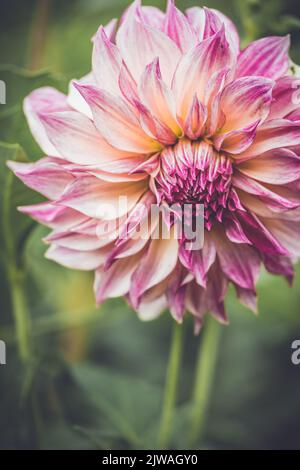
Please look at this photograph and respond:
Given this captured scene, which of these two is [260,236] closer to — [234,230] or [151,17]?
[234,230]

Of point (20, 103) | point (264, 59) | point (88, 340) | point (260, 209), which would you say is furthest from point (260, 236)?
point (88, 340)

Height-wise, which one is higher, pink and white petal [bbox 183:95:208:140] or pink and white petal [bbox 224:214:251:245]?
pink and white petal [bbox 183:95:208:140]

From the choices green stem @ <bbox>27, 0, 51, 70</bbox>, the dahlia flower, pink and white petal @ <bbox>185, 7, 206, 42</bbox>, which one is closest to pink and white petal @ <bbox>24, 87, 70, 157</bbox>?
the dahlia flower

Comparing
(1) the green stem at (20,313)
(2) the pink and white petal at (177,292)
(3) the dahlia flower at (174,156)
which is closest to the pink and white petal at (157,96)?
(3) the dahlia flower at (174,156)

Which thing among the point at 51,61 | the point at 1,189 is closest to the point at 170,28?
the point at 1,189

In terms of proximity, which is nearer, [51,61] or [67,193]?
[67,193]

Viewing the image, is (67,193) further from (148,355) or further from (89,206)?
(148,355)

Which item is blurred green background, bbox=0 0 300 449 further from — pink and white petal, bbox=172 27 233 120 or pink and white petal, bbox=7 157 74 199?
pink and white petal, bbox=172 27 233 120
